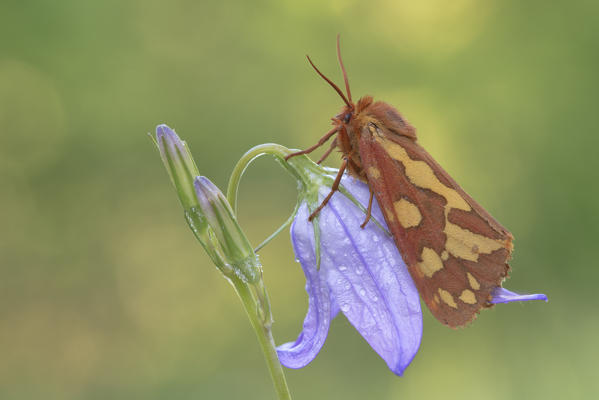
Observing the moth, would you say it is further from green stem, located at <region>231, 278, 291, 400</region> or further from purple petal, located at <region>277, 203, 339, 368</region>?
green stem, located at <region>231, 278, 291, 400</region>

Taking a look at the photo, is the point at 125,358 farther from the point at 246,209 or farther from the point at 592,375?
the point at 592,375

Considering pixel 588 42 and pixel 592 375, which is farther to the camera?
pixel 588 42

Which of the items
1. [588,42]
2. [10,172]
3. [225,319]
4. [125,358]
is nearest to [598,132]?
[588,42]

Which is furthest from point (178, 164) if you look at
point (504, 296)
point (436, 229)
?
point (504, 296)

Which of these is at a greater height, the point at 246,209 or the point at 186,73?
the point at 186,73

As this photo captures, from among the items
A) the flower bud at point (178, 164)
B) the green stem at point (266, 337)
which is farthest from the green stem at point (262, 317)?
the flower bud at point (178, 164)

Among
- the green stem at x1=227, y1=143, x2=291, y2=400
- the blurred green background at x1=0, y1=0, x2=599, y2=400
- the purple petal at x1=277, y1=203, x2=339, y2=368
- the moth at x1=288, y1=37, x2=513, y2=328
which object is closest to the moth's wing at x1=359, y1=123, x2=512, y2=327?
the moth at x1=288, y1=37, x2=513, y2=328
